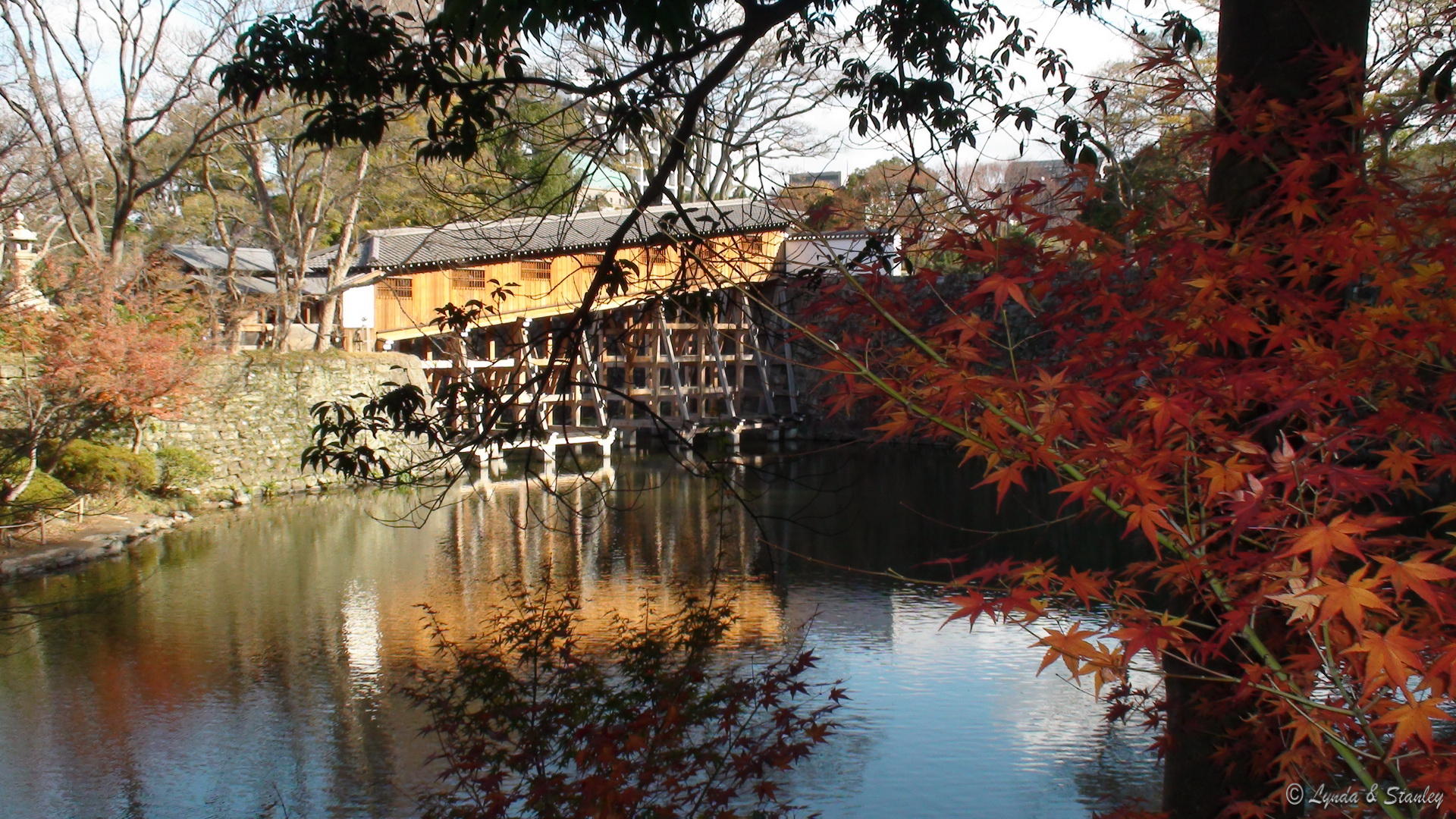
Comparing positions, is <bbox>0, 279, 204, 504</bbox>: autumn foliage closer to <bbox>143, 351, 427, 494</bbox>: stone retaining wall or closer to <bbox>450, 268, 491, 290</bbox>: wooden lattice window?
<bbox>143, 351, 427, 494</bbox>: stone retaining wall

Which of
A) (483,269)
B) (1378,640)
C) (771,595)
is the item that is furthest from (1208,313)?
(483,269)

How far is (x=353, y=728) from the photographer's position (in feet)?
16.7

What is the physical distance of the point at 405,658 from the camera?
6.18 metres

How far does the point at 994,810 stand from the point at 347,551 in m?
6.63

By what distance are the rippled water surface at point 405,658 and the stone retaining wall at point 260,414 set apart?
1.22 metres

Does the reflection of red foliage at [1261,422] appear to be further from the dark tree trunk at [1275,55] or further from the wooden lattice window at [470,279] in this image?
the wooden lattice window at [470,279]

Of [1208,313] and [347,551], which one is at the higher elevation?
[1208,313]

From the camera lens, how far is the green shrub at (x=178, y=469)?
1087 cm

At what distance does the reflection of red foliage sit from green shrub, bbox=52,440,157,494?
9.45 m

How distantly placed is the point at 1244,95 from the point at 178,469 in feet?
36.4

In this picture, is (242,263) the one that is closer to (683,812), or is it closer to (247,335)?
(247,335)

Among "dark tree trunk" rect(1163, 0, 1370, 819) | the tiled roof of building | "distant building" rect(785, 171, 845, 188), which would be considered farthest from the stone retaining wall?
"dark tree trunk" rect(1163, 0, 1370, 819)

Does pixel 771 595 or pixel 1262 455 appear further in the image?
pixel 771 595

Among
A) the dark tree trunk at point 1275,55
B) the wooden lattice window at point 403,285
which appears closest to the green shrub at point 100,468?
the wooden lattice window at point 403,285
